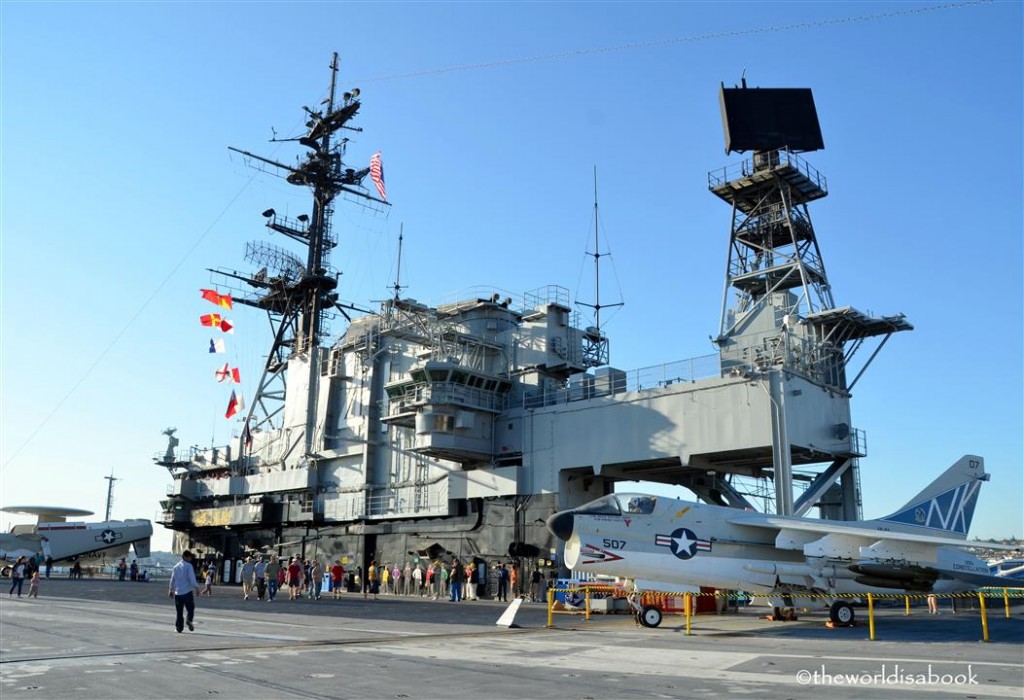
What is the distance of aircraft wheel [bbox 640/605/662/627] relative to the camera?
→ 17.8 meters

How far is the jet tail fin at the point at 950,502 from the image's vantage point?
22.6 meters

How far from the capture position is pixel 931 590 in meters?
20.6

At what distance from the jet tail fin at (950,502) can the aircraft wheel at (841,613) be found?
476 cm

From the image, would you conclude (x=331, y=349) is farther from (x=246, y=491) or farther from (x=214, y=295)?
(x=246, y=491)

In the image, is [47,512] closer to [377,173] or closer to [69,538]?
[69,538]

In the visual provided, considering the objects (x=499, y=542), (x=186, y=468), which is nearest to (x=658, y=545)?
(x=499, y=542)

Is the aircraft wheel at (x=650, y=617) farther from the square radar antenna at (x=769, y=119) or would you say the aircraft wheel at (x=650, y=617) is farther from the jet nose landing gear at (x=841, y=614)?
the square radar antenna at (x=769, y=119)

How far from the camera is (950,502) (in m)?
23.1

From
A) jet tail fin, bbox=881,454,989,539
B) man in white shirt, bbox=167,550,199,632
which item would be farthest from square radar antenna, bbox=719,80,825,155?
man in white shirt, bbox=167,550,199,632

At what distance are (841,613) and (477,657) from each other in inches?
410

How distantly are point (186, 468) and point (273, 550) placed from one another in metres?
11.9

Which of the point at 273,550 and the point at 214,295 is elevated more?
the point at 214,295

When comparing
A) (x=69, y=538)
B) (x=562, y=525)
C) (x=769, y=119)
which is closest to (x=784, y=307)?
(x=769, y=119)

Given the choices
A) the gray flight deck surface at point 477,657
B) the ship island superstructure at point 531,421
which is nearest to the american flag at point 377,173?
the ship island superstructure at point 531,421
